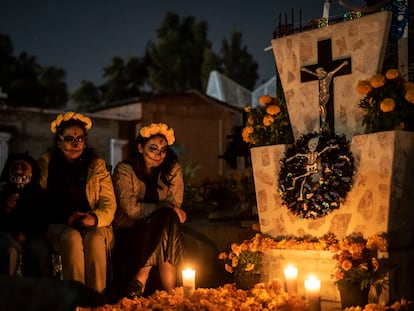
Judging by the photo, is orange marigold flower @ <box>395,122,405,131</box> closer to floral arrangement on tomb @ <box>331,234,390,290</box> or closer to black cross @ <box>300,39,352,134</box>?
black cross @ <box>300,39,352,134</box>

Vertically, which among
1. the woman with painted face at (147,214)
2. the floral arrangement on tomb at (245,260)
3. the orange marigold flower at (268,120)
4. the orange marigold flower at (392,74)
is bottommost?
the floral arrangement on tomb at (245,260)

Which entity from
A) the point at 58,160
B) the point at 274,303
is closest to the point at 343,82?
the point at 274,303

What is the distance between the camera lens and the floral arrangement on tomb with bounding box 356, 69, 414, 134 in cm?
569

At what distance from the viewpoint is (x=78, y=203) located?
5703mm

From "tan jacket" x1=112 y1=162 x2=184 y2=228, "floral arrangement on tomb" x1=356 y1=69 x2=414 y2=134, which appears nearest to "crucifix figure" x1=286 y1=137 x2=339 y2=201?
"floral arrangement on tomb" x1=356 y1=69 x2=414 y2=134

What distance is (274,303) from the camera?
5297 mm

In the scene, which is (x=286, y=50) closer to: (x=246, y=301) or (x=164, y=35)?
(x=246, y=301)

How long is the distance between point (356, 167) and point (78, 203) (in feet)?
8.55

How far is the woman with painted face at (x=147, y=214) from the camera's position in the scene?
226 inches

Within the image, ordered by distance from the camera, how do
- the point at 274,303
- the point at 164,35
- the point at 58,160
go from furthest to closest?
the point at 164,35 < the point at 58,160 < the point at 274,303

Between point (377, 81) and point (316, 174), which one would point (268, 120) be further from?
point (377, 81)

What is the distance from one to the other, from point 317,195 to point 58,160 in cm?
250

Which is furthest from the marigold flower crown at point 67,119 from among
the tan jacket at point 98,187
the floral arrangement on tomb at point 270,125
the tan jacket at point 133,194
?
the floral arrangement on tomb at point 270,125

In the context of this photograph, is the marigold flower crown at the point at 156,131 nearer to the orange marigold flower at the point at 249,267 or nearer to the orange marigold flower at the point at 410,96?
the orange marigold flower at the point at 249,267
